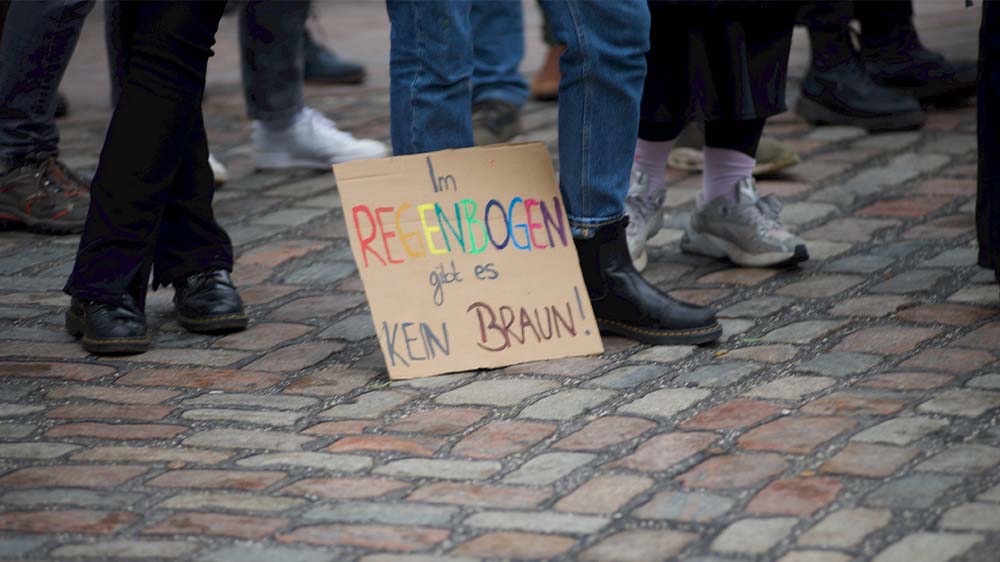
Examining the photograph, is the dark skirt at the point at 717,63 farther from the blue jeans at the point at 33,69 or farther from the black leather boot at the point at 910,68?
the black leather boot at the point at 910,68

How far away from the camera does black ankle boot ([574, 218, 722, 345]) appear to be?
3236mm

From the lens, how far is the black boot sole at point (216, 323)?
3.46 meters

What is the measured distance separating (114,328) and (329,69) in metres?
3.46

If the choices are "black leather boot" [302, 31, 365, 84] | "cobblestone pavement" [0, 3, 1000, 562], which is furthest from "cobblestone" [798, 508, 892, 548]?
"black leather boot" [302, 31, 365, 84]

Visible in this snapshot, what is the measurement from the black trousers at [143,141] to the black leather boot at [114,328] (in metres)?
0.03

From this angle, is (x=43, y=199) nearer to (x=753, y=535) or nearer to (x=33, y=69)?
(x=33, y=69)

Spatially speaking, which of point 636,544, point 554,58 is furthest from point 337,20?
point 636,544

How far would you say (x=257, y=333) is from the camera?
3488 mm

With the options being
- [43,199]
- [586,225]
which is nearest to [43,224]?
[43,199]

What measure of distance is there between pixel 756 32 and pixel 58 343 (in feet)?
5.71

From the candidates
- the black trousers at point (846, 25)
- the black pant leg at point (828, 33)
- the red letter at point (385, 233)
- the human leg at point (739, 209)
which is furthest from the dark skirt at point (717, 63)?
the black pant leg at point (828, 33)

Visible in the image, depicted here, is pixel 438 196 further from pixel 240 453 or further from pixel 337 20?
pixel 337 20

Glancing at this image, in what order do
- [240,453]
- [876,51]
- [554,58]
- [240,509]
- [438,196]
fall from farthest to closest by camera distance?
[554,58] < [876,51] < [438,196] < [240,453] < [240,509]

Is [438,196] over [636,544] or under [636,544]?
over
